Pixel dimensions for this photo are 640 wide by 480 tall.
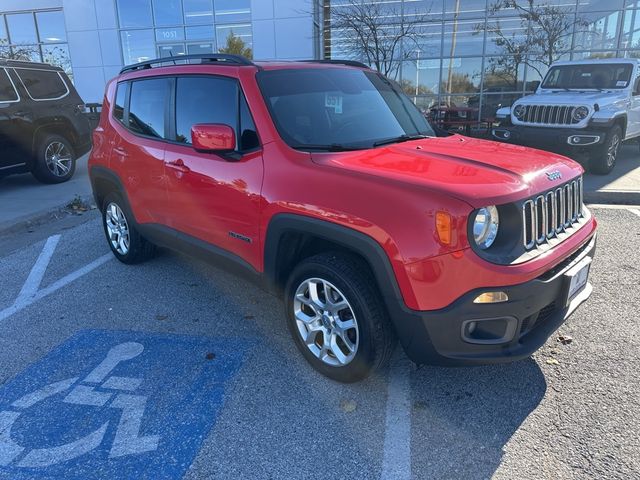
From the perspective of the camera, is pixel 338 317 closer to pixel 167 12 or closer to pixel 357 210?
pixel 357 210

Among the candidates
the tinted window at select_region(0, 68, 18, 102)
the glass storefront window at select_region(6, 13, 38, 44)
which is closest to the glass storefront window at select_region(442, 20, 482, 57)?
the tinted window at select_region(0, 68, 18, 102)

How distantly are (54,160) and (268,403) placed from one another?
769 centimetres

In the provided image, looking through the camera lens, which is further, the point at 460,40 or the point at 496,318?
the point at 460,40

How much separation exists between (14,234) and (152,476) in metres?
5.17

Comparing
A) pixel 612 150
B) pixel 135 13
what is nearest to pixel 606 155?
pixel 612 150

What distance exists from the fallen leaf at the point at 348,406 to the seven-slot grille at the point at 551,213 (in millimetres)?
1259

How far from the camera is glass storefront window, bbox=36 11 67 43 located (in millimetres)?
18609

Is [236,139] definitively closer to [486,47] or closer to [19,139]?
[19,139]

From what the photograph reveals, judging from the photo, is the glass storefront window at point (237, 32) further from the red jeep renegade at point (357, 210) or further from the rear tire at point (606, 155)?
the red jeep renegade at point (357, 210)

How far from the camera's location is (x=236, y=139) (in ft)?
10.6

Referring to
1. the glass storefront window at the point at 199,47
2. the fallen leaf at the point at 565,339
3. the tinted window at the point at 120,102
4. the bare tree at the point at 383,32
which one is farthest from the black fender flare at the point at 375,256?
the glass storefront window at the point at 199,47

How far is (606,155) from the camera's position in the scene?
28.4ft

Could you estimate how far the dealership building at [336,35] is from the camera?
1482 centimetres

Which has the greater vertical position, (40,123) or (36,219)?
(40,123)
